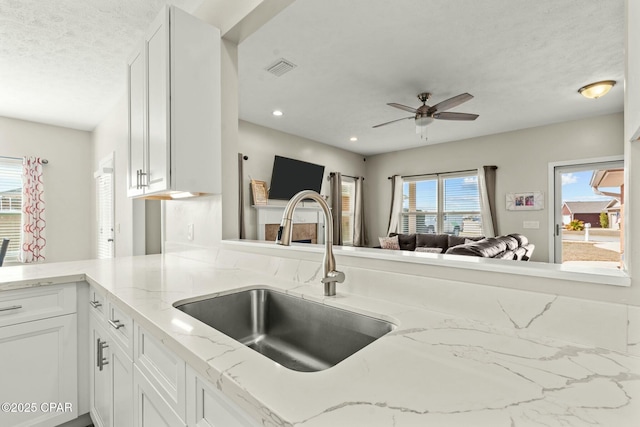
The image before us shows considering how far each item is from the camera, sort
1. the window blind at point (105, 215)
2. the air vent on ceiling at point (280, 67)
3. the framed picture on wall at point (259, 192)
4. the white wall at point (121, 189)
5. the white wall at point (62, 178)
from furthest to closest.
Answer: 1. the framed picture on wall at point (259, 192)
2. the white wall at point (62, 178)
3. the window blind at point (105, 215)
4. the white wall at point (121, 189)
5. the air vent on ceiling at point (280, 67)

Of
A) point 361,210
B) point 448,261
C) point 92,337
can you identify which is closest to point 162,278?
point 92,337

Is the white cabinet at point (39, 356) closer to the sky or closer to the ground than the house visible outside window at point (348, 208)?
closer to the ground

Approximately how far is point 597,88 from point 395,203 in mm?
3620

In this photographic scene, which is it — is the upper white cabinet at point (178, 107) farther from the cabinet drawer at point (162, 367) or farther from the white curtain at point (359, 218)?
the white curtain at point (359, 218)

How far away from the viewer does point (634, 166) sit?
68cm

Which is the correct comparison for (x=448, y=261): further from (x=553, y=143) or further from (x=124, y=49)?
(x=553, y=143)

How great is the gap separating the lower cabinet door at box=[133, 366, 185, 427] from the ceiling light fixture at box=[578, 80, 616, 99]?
14.9 feet

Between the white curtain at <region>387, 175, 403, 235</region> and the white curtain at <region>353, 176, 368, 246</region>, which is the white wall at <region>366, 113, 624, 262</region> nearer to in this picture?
the white curtain at <region>387, 175, 403, 235</region>

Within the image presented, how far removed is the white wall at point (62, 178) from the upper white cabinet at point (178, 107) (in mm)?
3553

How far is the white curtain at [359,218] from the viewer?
657 cm

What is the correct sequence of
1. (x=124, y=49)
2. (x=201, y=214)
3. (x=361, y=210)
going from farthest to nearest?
(x=361, y=210)
(x=124, y=49)
(x=201, y=214)

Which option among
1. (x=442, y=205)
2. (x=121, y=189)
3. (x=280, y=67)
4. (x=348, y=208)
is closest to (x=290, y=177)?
(x=348, y=208)

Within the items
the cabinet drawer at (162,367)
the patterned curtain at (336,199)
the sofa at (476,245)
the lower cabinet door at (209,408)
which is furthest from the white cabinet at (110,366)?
the patterned curtain at (336,199)

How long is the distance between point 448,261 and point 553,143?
16.5 ft
